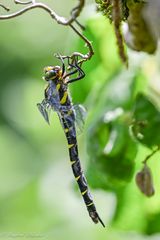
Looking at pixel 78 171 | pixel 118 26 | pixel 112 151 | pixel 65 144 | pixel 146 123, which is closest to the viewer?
pixel 118 26

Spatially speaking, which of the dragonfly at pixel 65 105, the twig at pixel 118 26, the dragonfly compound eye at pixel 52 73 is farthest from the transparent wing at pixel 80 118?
the twig at pixel 118 26

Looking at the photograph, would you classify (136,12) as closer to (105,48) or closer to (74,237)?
(105,48)

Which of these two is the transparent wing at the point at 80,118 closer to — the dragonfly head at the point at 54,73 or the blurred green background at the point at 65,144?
the dragonfly head at the point at 54,73

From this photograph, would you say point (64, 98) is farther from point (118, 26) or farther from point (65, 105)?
point (118, 26)

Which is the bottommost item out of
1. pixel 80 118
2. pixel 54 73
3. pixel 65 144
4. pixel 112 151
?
pixel 65 144

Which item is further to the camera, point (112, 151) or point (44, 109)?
point (112, 151)

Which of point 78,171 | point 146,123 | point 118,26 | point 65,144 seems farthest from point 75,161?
point 65,144

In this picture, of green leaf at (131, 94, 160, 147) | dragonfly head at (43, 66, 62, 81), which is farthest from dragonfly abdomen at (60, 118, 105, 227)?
green leaf at (131, 94, 160, 147)

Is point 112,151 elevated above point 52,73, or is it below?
below

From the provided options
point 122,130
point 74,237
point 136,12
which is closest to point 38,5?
point 136,12
